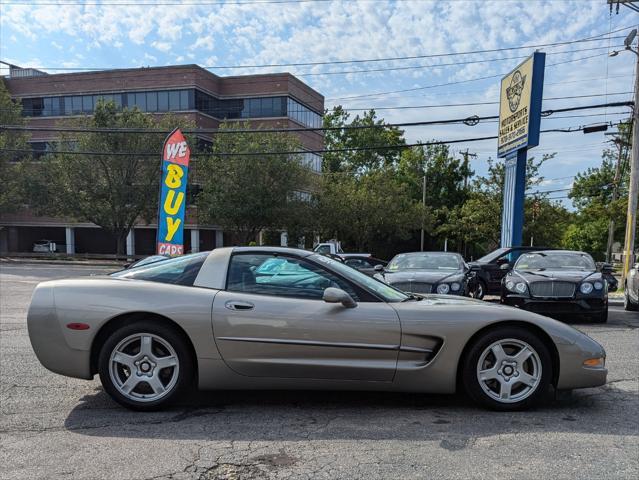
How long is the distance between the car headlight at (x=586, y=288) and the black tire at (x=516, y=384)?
17.8ft

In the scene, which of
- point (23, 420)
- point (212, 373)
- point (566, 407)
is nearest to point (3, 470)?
point (23, 420)

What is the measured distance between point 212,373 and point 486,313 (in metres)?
2.25

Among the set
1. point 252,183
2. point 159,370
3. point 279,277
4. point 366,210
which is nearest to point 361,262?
point 279,277

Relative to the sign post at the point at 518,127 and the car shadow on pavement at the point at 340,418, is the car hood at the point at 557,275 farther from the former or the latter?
the sign post at the point at 518,127

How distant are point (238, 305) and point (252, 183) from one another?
25.5 meters

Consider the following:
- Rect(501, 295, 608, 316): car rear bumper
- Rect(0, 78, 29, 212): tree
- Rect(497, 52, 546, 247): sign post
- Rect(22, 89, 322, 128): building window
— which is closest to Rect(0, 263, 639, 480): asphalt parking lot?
Rect(501, 295, 608, 316): car rear bumper

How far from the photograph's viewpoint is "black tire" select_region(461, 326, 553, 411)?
152 inches

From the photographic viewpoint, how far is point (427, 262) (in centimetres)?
1027

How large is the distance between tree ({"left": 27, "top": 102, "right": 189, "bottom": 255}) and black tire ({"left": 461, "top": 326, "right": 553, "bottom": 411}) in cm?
2920

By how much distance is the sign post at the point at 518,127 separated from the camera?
48.8 feet

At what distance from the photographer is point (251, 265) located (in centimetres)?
419

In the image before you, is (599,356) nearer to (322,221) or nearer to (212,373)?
(212,373)

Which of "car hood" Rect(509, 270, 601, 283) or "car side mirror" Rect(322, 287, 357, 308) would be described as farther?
"car hood" Rect(509, 270, 601, 283)

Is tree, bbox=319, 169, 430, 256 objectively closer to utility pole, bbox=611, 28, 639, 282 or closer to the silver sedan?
utility pole, bbox=611, 28, 639, 282
